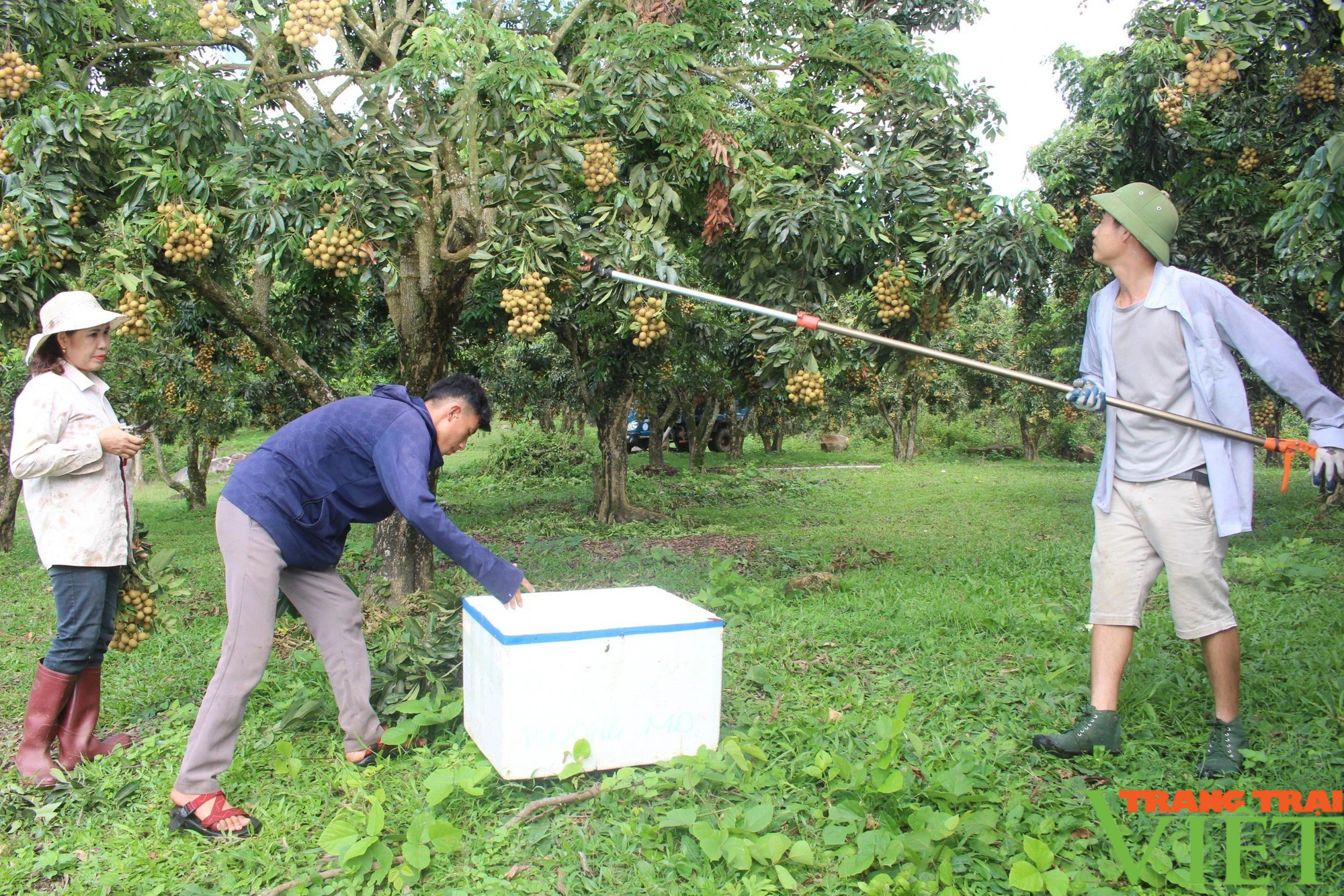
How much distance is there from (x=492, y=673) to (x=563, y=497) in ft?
35.1

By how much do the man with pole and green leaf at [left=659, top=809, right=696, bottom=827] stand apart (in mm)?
1290

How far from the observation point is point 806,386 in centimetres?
476

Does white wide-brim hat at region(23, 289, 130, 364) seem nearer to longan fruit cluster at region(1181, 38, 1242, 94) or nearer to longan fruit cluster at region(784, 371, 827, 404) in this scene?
longan fruit cluster at region(784, 371, 827, 404)

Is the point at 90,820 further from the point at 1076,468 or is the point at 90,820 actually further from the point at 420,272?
the point at 1076,468

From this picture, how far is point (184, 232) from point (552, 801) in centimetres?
315

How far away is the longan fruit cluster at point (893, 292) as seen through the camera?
490 centimetres

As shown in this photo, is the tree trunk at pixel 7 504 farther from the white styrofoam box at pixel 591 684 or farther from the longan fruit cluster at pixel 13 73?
the white styrofoam box at pixel 591 684

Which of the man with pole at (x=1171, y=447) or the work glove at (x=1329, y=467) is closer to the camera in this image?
the work glove at (x=1329, y=467)

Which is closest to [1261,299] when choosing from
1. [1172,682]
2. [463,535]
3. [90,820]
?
[1172,682]

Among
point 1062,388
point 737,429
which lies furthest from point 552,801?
point 737,429

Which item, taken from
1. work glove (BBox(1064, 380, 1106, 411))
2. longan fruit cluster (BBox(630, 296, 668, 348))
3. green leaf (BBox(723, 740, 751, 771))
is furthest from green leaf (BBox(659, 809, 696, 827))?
longan fruit cluster (BBox(630, 296, 668, 348))

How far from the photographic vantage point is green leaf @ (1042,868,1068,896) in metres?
2.33

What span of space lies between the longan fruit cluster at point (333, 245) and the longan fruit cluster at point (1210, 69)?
5.16 m

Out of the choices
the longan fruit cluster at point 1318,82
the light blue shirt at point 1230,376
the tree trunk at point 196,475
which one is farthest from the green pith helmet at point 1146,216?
the tree trunk at point 196,475
